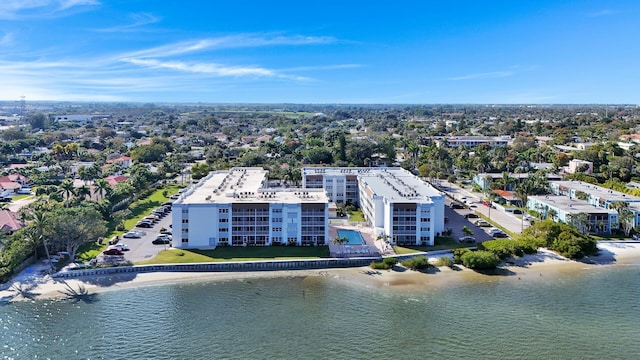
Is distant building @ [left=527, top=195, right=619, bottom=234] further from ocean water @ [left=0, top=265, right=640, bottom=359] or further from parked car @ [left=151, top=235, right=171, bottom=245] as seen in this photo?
parked car @ [left=151, top=235, right=171, bottom=245]

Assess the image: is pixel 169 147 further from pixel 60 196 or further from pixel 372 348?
pixel 372 348

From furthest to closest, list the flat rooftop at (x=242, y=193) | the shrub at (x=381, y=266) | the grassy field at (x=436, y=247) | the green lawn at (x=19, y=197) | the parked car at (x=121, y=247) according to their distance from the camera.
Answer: the green lawn at (x=19, y=197) → the flat rooftop at (x=242, y=193) → the grassy field at (x=436, y=247) → the parked car at (x=121, y=247) → the shrub at (x=381, y=266)

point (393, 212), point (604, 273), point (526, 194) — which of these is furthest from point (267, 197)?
point (526, 194)

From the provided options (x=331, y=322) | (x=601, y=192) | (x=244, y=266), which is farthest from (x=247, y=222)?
(x=601, y=192)

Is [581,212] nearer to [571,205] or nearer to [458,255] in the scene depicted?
[571,205]

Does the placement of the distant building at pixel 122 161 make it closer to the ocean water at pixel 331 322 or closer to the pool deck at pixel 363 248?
the pool deck at pixel 363 248

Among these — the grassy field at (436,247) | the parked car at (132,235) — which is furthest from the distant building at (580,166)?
the parked car at (132,235)
